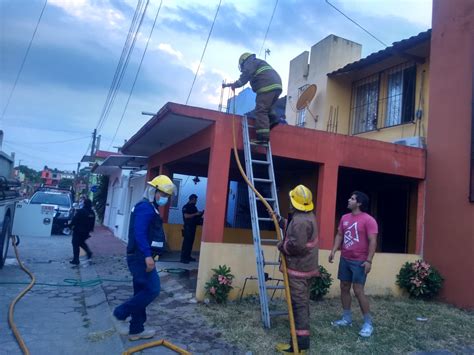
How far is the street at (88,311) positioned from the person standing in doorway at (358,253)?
1.73m

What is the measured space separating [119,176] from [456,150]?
1378cm

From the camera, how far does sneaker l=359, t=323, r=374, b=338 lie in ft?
16.4

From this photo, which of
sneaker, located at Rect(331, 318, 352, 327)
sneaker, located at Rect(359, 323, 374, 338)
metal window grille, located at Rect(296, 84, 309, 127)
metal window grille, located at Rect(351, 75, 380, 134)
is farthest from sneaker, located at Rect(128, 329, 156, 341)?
metal window grille, located at Rect(296, 84, 309, 127)

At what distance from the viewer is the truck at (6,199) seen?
7.92m

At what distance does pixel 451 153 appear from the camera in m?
7.55

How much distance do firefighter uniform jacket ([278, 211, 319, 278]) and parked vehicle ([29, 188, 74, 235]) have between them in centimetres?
1318

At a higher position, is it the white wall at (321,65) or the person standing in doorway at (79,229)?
the white wall at (321,65)

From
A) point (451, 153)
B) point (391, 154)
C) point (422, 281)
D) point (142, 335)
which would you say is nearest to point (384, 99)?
point (391, 154)

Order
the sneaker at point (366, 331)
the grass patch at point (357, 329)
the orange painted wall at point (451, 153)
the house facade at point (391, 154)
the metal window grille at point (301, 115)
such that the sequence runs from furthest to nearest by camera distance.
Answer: the metal window grille at point (301, 115) → the orange painted wall at point (451, 153) → the house facade at point (391, 154) → the sneaker at point (366, 331) → the grass patch at point (357, 329)

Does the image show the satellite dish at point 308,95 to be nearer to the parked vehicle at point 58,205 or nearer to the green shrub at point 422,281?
the green shrub at point 422,281

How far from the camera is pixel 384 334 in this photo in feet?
17.0

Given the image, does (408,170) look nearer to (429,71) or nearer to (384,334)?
(429,71)

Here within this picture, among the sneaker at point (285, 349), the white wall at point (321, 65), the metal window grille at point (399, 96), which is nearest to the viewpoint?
the sneaker at point (285, 349)

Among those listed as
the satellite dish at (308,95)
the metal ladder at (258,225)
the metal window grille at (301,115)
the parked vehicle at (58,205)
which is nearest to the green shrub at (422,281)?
the metal ladder at (258,225)
